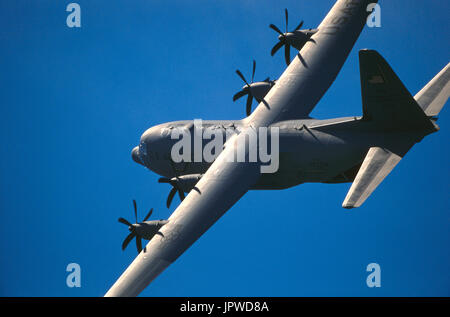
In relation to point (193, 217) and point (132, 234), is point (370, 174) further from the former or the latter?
point (132, 234)

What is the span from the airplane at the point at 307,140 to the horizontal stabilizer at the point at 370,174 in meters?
0.05

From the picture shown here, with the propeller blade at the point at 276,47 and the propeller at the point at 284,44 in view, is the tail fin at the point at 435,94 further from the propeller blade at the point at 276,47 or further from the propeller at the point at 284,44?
the propeller blade at the point at 276,47

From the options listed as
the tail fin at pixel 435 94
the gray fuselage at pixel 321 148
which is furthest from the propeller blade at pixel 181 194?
the tail fin at pixel 435 94

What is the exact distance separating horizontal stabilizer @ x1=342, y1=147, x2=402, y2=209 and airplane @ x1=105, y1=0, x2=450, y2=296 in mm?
55

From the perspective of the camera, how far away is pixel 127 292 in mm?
39875

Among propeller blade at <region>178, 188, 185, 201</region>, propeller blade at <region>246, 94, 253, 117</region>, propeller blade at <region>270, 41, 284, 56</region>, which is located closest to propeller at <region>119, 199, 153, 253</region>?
propeller blade at <region>178, 188, 185, 201</region>

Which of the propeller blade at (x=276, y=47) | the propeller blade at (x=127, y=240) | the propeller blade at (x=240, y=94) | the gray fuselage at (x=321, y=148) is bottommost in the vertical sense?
the propeller blade at (x=127, y=240)

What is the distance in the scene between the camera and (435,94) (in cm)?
4409

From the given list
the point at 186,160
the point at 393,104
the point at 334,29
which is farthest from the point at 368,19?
the point at 186,160

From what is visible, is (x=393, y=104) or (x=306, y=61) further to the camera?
(x=306, y=61)

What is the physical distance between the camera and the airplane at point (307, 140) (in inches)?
1601

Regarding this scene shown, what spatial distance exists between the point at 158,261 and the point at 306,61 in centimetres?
1697

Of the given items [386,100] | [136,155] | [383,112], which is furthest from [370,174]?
[136,155]
